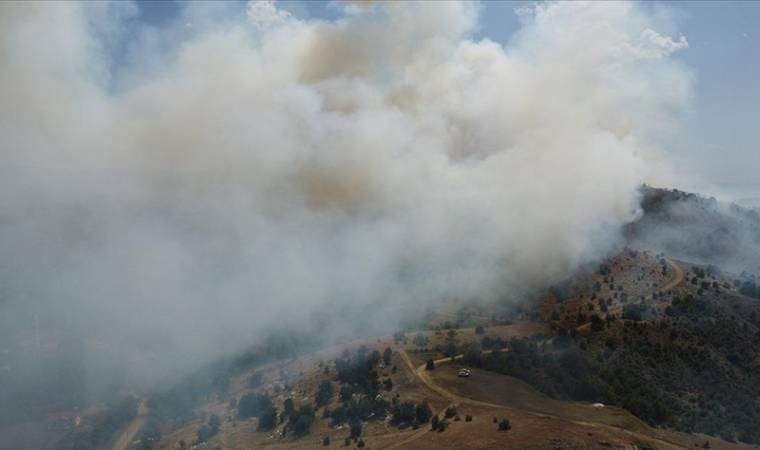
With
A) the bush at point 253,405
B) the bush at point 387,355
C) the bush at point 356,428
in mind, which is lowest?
the bush at point 356,428

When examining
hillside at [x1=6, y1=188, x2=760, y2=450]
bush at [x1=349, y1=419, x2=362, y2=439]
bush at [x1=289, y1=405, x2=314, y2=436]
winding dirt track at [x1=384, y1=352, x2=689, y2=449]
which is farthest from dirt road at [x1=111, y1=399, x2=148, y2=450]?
winding dirt track at [x1=384, y1=352, x2=689, y2=449]

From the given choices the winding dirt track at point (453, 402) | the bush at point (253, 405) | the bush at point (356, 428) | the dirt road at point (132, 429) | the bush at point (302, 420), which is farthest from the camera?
the bush at point (253, 405)

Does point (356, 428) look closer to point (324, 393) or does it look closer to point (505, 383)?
point (324, 393)

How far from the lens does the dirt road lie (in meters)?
46.6

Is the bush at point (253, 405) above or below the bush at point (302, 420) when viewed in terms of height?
above

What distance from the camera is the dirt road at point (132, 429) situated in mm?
46562

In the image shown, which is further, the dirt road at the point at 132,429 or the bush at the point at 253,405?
the bush at the point at 253,405

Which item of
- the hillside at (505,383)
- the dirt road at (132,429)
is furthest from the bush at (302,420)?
the dirt road at (132,429)

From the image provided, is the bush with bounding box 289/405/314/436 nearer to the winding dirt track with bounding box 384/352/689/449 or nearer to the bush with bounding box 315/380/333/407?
the bush with bounding box 315/380/333/407

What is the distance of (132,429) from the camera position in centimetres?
4919

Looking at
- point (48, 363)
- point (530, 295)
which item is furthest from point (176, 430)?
point (530, 295)

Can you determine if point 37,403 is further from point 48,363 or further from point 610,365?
point 610,365

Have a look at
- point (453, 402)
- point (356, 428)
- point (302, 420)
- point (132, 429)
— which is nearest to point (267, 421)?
point (302, 420)

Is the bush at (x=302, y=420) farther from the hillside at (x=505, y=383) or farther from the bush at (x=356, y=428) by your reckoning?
the bush at (x=356, y=428)
